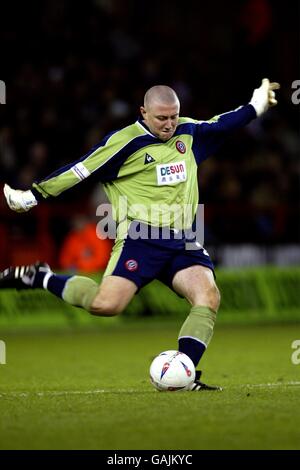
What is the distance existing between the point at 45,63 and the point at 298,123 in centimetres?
536

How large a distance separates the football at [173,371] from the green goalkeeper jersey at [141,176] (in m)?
1.07

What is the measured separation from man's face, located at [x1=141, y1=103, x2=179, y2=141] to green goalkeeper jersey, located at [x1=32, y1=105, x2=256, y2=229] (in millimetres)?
93

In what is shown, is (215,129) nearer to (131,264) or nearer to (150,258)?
(150,258)

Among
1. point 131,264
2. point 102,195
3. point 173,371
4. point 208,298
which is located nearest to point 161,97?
point 131,264

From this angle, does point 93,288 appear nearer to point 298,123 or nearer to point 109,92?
point 109,92

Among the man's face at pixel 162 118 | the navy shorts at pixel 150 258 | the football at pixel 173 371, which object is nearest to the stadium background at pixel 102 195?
the football at pixel 173 371

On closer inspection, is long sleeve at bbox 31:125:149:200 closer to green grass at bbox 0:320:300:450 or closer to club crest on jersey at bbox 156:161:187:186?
club crest on jersey at bbox 156:161:187:186

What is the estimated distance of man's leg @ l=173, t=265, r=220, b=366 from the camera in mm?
8344

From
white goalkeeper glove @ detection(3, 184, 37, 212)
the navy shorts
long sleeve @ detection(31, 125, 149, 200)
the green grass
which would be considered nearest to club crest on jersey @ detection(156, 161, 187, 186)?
long sleeve @ detection(31, 125, 149, 200)

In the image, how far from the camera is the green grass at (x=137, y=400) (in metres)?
6.07

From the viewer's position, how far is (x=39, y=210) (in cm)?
1540

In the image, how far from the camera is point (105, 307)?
8.35 m

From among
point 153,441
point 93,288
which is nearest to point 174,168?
point 93,288

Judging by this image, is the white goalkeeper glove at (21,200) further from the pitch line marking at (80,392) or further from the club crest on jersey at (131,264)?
the pitch line marking at (80,392)
